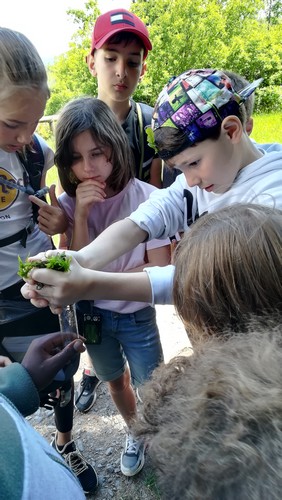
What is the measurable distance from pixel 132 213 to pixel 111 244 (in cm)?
17

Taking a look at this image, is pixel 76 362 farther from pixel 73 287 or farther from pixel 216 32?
pixel 216 32

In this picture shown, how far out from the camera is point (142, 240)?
1.62 meters

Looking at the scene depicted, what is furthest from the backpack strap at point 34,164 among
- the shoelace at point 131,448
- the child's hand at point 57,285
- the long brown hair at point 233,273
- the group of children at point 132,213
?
the shoelace at point 131,448

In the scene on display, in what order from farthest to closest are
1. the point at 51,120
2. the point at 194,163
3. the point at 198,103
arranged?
the point at 51,120
the point at 194,163
the point at 198,103

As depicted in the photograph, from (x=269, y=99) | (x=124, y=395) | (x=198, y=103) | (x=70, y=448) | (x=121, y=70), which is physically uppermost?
(x=269, y=99)

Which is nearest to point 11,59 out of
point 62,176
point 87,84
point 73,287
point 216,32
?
point 62,176

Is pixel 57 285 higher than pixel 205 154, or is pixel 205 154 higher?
pixel 205 154

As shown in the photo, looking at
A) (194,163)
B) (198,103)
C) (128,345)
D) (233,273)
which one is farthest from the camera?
(128,345)

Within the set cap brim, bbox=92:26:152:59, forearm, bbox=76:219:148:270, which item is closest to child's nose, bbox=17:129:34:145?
forearm, bbox=76:219:148:270

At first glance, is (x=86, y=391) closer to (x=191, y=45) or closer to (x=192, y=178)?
(x=192, y=178)

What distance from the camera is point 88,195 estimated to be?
1758mm

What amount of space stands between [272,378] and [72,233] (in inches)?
56.7

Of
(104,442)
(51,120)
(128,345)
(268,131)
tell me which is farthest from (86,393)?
(268,131)

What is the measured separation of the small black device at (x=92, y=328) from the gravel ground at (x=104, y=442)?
0.68m
